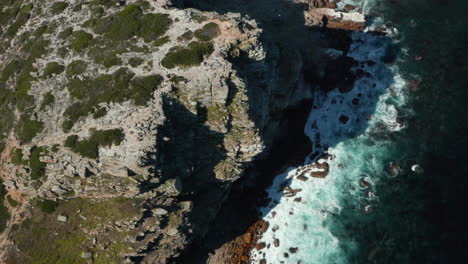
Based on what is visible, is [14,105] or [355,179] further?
[355,179]

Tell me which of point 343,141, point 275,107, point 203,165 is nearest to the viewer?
point 203,165

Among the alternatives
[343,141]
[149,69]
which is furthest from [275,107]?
[149,69]

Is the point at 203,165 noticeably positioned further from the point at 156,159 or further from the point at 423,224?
the point at 423,224

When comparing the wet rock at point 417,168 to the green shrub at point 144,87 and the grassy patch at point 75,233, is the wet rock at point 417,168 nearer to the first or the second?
the green shrub at point 144,87

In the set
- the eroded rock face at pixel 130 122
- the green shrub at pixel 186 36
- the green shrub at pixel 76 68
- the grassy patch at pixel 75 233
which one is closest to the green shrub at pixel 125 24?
the eroded rock face at pixel 130 122

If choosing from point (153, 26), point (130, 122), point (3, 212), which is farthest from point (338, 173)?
point (3, 212)
